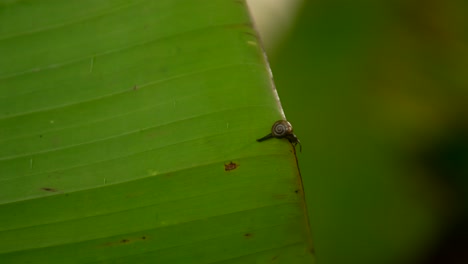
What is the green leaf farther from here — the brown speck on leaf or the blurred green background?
the blurred green background

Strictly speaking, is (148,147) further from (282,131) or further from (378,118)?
(378,118)

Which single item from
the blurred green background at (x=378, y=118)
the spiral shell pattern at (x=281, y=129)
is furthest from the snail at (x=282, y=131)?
the blurred green background at (x=378, y=118)

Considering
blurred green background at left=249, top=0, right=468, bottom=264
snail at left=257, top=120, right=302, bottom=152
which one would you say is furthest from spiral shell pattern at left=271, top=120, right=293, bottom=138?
blurred green background at left=249, top=0, right=468, bottom=264

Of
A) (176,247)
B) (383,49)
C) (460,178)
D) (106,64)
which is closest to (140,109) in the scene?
(106,64)

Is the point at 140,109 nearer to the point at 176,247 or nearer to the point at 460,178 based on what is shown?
the point at 176,247

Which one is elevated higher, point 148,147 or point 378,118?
point 378,118

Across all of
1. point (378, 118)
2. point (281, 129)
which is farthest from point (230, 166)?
point (378, 118)

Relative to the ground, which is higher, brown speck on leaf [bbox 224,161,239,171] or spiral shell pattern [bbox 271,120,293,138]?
spiral shell pattern [bbox 271,120,293,138]
